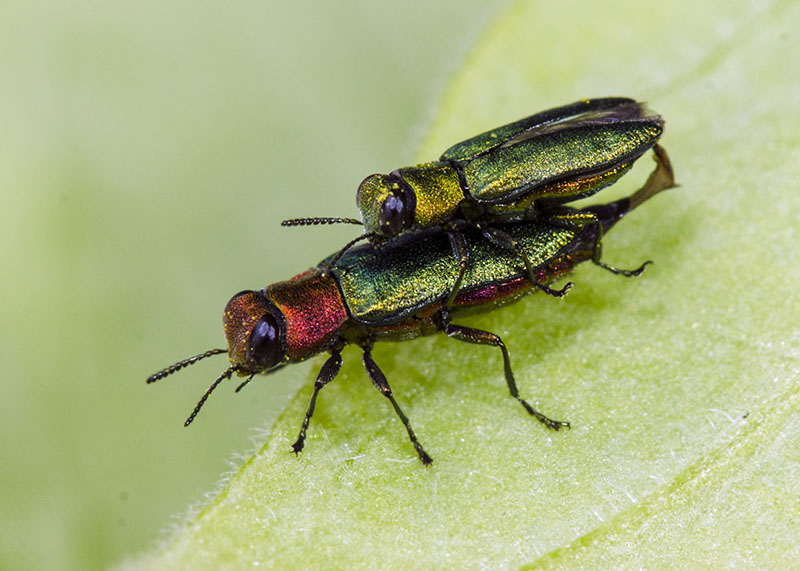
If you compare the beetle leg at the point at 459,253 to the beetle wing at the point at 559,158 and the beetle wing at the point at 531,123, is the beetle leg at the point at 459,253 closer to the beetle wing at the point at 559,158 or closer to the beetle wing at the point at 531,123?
the beetle wing at the point at 559,158

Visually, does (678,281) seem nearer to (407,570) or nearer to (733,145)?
(733,145)

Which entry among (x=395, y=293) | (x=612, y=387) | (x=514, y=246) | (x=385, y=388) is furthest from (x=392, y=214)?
(x=612, y=387)

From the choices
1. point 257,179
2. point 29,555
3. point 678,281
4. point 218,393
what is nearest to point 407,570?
point 678,281

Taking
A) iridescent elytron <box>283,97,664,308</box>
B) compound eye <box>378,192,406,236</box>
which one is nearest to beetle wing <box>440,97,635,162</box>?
iridescent elytron <box>283,97,664,308</box>

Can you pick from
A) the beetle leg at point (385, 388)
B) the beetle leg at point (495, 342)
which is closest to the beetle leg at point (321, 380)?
the beetle leg at point (385, 388)

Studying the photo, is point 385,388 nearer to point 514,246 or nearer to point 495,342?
point 495,342
